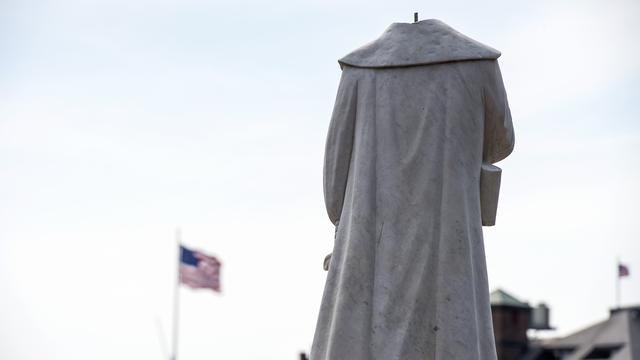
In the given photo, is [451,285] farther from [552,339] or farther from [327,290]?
[552,339]

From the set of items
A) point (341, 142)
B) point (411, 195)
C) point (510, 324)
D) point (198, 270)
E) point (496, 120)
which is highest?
point (496, 120)

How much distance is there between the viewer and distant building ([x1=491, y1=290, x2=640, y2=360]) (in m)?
116

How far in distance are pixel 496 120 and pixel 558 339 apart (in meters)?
119

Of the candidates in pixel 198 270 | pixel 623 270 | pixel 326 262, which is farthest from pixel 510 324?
pixel 326 262

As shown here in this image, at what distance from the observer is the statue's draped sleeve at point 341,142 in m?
12.1

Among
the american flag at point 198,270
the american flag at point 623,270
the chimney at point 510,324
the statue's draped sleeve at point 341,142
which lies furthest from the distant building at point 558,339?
the statue's draped sleeve at point 341,142

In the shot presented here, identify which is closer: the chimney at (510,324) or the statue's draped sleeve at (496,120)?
the statue's draped sleeve at (496,120)

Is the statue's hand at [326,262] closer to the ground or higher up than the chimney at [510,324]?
higher up

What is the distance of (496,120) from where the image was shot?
11.9m

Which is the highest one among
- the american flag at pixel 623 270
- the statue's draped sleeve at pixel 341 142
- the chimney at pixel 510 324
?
the statue's draped sleeve at pixel 341 142

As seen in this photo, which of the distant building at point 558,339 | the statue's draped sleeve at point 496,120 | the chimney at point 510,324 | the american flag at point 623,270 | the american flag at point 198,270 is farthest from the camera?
the chimney at point 510,324

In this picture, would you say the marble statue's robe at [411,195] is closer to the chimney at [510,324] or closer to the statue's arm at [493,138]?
the statue's arm at [493,138]

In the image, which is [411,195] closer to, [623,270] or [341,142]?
[341,142]

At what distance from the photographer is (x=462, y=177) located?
38.4 feet
